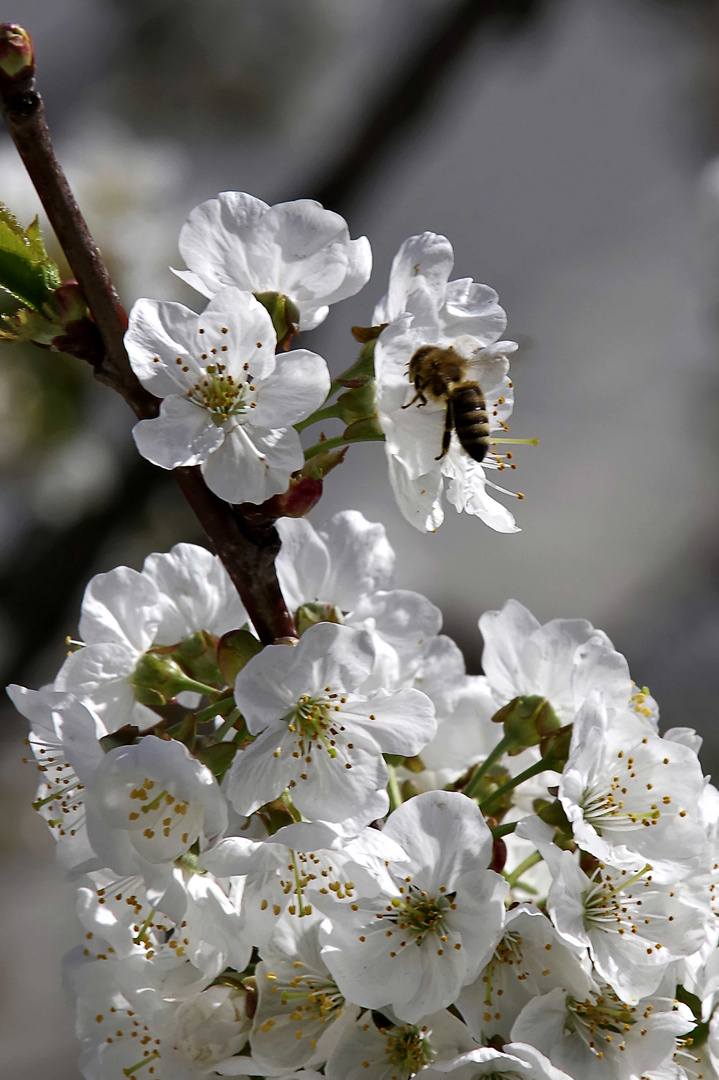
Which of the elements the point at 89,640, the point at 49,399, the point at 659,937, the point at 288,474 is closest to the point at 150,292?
the point at 49,399

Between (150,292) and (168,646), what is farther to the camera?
(150,292)

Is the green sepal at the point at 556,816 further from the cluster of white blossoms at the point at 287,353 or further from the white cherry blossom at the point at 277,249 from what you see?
the white cherry blossom at the point at 277,249

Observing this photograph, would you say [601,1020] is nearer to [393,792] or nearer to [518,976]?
[518,976]

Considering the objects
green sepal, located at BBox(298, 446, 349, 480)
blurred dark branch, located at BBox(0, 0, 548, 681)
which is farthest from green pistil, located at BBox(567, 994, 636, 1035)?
blurred dark branch, located at BBox(0, 0, 548, 681)

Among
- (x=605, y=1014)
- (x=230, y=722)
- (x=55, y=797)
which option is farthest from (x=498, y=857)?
(x=55, y=797)

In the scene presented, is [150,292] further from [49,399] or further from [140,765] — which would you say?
[140,765]

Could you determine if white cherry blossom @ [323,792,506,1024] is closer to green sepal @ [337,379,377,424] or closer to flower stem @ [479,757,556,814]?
flower stem @ [479,757,556,814]
